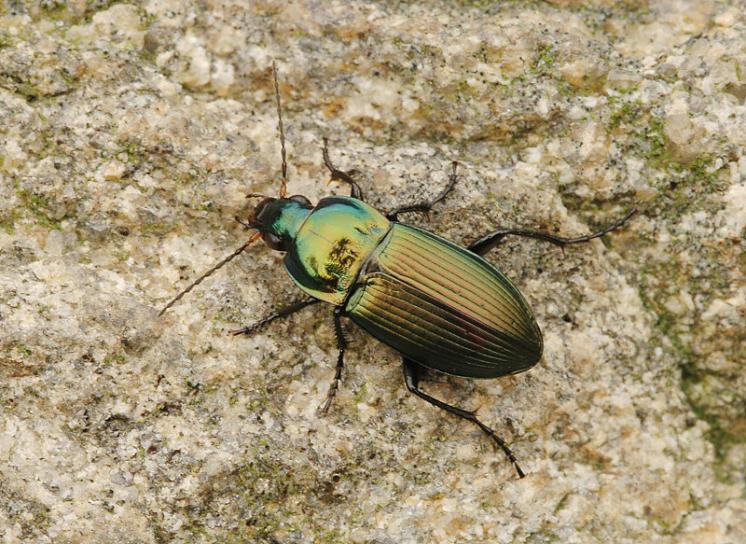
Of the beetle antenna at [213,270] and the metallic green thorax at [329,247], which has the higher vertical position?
the metallic green thorax at [329,247]

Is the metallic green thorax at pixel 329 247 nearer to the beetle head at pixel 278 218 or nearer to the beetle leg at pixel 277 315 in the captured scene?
the beetle head at pixel 278 218

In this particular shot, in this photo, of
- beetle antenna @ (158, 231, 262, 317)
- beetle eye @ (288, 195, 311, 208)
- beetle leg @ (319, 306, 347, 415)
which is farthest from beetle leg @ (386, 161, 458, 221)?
beetle antenna @ (158, 231, 262, 317)

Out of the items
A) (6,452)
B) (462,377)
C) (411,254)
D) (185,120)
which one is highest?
(185,120)

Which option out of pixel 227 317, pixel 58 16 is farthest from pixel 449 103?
pixel 58 16

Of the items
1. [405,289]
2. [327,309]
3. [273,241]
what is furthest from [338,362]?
[273,241]

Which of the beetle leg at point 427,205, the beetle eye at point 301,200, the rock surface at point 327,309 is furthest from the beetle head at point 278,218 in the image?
the beetle leg at point 427,205

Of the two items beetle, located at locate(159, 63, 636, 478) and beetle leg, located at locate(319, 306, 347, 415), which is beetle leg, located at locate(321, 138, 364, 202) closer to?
beetle, located at locate(159, 63, 636, 478)

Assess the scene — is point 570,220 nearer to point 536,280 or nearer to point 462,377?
point 536,280
